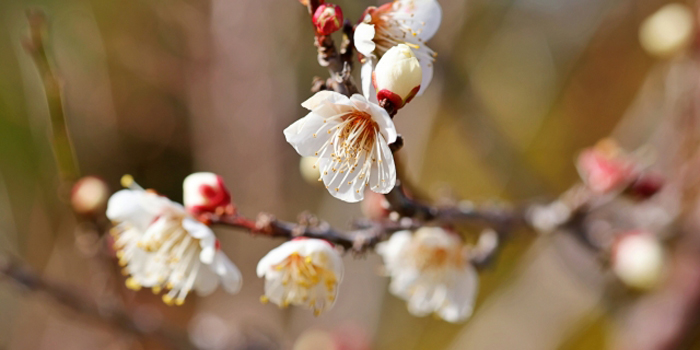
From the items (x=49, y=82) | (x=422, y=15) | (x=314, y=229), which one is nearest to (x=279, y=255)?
(x=314, y=229)

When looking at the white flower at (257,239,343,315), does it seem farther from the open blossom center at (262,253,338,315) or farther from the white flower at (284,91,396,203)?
the white flower at (284,91,396,203)

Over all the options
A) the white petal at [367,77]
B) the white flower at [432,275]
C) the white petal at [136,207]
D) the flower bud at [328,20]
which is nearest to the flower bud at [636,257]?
the white flower at [432,275]

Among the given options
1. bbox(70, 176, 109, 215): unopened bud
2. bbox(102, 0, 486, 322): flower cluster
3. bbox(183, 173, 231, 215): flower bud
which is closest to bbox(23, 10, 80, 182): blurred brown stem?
bbox(70, 176, 109, 215): unopened bud

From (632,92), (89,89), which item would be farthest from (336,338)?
(632,92)

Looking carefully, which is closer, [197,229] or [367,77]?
[367,77]

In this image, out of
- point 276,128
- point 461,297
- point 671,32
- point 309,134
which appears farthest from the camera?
point 276,128

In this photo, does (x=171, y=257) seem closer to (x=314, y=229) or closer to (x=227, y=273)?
(x=227, y=273)

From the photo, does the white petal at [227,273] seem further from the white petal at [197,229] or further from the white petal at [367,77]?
the white petal at [367,77]
